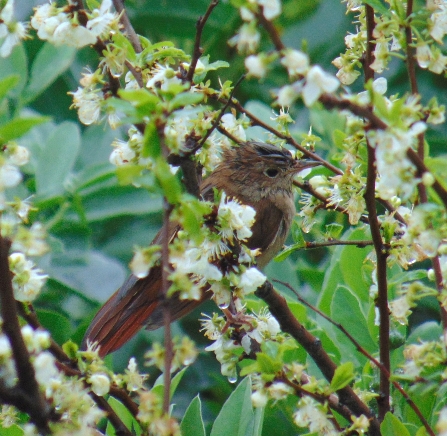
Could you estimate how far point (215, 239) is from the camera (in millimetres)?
1637

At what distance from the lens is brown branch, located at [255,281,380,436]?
5.94 feet

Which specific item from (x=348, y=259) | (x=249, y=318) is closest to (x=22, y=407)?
(x=249, y=318)

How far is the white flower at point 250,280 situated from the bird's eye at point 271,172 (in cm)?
225

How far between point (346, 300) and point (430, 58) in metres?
1.01

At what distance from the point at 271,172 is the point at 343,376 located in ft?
7.95

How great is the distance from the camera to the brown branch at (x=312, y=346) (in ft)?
5.94

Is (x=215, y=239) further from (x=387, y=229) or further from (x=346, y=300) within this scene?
(x=346, y=300)

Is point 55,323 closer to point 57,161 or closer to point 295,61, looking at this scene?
point 57,161

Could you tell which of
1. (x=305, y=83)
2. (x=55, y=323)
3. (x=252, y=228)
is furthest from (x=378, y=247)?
(x=252, y=228)

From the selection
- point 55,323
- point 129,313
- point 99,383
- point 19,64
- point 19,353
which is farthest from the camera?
point 19,64

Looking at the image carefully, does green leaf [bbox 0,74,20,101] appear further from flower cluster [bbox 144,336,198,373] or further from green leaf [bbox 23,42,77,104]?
green leaf [bbox 23,42,77,104]

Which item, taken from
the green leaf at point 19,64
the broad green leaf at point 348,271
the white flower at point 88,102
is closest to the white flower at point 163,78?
the white flower at point 88,102

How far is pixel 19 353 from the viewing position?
4.24ft

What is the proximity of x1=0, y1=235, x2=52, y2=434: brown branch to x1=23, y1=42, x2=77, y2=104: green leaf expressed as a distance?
223 centimetres
